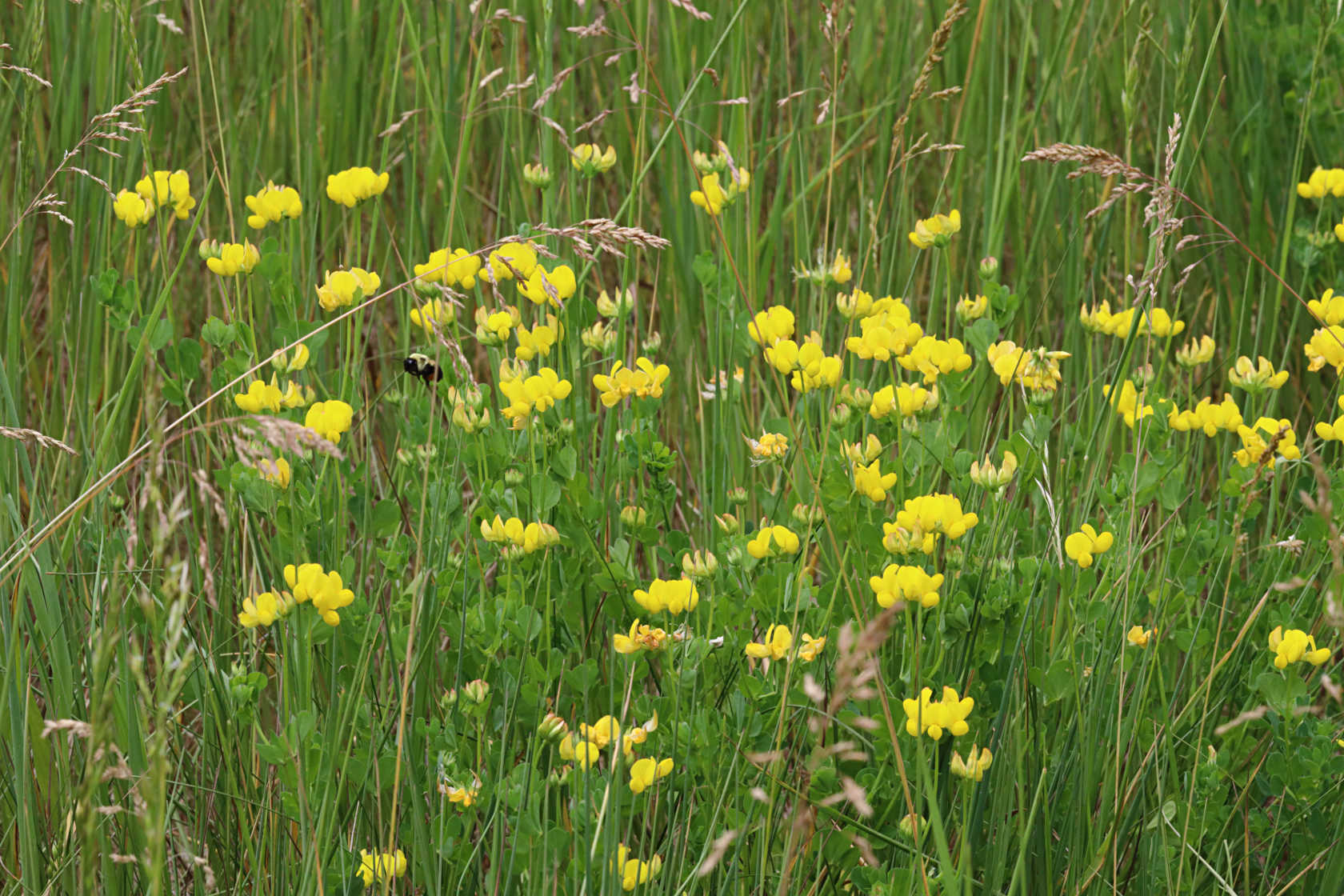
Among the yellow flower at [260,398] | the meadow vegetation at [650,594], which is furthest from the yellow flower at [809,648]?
the yellow flower at [260,398]

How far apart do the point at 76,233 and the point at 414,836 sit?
1.39 m

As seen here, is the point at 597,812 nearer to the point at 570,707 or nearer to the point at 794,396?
the point at 570,707

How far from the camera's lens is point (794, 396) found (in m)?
2.47

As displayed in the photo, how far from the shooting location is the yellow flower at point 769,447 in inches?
64.2

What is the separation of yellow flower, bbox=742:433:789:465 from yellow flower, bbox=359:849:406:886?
62 centimetres

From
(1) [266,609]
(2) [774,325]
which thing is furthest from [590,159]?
(1) [266,609]

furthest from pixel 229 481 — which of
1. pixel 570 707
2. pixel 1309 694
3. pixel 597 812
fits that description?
pixel 1309 694

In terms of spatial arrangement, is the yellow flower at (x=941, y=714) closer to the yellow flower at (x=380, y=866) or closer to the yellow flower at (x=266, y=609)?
the yellow flower at (x=380, y=866)

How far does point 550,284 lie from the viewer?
1602 millimetres

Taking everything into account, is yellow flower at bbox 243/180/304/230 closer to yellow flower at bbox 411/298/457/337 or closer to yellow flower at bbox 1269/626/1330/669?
yellow flower at bbox 411/298/457/337

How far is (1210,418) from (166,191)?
4.78 feet

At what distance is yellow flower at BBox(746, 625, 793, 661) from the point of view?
4.79 feet

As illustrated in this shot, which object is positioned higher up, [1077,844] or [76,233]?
[76,233]

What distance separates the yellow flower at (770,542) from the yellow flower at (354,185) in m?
0.77
